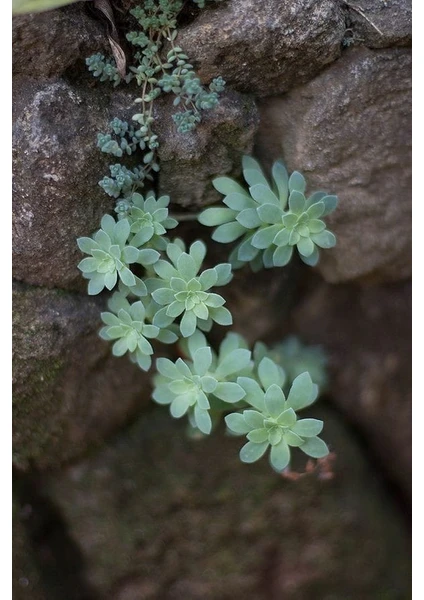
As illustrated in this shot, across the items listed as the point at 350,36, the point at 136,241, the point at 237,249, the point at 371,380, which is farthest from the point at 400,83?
the point at 371,380

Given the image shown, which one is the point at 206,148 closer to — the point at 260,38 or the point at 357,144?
the point at 260,38

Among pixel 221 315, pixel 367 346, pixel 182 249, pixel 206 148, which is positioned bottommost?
pixel 367 346

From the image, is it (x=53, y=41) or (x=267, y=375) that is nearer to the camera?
(x=53, y=41)

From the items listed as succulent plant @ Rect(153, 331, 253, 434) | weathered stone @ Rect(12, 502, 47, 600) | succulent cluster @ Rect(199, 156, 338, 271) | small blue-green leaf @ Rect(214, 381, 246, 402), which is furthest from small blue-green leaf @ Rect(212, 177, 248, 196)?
weathered stone @ Rect(12, 502, 47, 600)

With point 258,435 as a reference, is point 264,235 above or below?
above

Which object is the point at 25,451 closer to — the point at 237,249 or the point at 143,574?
the point at 143,574

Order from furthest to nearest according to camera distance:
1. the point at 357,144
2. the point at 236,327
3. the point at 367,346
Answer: the point at 367,346
the point at 236,327
the point at 357,144

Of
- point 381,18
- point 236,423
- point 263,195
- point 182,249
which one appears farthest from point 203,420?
point 381,18

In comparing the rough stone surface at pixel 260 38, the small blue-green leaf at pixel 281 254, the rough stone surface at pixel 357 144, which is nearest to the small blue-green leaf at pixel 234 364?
the small blue-green leaf at pixel 281 254
